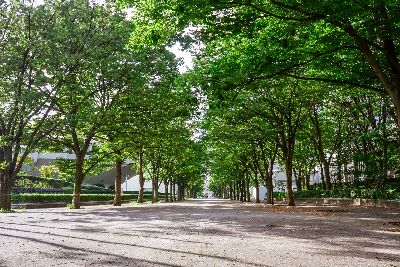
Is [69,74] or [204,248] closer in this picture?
[204,248]

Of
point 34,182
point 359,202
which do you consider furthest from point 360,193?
point 34,182

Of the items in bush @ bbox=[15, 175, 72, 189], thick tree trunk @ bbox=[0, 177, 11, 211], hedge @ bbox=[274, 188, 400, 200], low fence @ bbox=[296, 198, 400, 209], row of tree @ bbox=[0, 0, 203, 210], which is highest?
row of tree @ bbox=[0, 0, 203, 210]

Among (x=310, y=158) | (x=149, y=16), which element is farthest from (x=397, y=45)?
(x=310, y=158)

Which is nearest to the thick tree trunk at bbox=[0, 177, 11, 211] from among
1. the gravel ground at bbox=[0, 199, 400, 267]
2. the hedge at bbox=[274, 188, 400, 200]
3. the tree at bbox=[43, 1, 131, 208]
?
the tree at bbox=[43, 1, 131, 208]

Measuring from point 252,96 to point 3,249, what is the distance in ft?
67.4

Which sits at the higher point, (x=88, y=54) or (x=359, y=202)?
(x=88, y=54)

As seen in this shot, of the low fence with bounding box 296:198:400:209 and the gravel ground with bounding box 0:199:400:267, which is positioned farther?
the low fence with bounding box 296:198:400:209

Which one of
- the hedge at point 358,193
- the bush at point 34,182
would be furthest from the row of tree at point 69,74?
the bush at point 34,182

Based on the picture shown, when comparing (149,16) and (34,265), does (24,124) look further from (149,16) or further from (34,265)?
(34,265)

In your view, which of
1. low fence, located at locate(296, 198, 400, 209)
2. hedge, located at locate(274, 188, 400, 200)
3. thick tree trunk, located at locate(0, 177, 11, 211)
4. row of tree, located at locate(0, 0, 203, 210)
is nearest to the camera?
low fence, located at locate(296, 198, 400, 209)

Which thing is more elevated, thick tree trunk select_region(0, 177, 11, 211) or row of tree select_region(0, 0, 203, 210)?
row of tree select_region(0, 0, 203, 210)

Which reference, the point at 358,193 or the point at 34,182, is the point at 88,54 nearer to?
the point at 358,193

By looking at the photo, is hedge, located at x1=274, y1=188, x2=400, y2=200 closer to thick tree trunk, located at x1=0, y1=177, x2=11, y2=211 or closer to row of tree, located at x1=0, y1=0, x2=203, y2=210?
row of tree, located at x1=0, y1=0, x2=203, y2=210

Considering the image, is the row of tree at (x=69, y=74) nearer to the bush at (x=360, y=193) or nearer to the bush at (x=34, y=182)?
the bush at (x=360, y=193)
